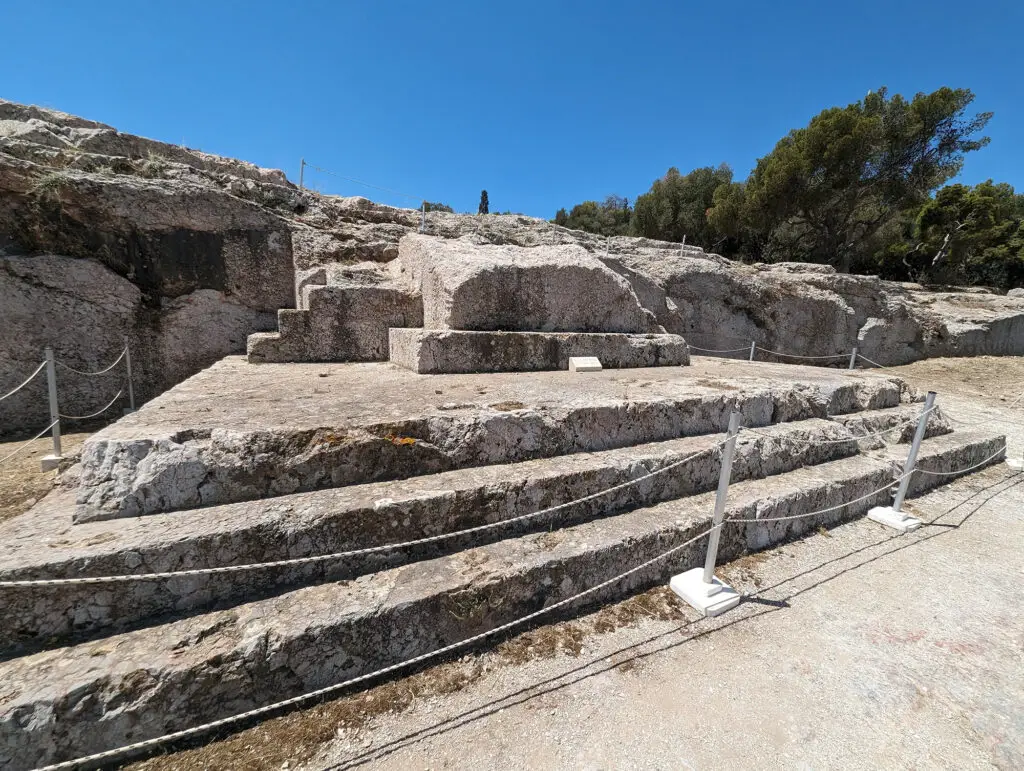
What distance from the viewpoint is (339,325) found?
4.86 m

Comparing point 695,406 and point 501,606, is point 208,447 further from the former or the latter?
point 695,406

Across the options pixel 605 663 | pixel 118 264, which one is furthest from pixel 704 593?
pixel 118 264

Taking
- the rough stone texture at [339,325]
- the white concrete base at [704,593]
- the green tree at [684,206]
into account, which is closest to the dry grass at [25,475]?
the rough stone texture at [339,325]

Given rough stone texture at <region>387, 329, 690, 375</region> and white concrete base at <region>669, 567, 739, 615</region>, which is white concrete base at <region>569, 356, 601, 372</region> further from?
white concrete base at <region>669, 567, 739, 615</region>

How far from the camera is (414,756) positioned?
1607 millimetres

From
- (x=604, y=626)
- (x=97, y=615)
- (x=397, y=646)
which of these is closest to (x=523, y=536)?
(x=604, y=626)

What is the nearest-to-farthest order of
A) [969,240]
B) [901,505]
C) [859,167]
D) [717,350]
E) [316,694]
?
[316,694]
[901,505]
[717,350]
[859,167]
[969,240]

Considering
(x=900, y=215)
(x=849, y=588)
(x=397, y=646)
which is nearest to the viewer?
(x=397, y=646)

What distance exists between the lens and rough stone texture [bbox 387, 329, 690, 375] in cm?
415

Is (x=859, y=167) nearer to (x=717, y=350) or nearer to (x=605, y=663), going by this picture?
(x=717, y=350)

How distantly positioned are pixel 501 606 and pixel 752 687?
4.00 ft

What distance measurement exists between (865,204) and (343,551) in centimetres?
2350

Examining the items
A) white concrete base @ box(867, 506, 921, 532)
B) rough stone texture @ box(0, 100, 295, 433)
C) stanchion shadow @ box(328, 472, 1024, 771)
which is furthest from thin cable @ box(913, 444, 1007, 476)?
rough stone texture @ box(0, 100, 295, 433)

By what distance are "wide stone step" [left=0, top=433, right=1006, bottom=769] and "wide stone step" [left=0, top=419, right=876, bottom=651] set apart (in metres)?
0.10
